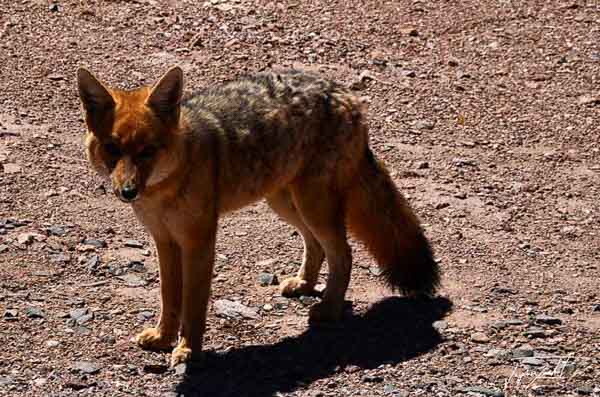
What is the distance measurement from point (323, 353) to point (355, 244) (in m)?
1.81

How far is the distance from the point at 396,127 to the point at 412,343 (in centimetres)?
380

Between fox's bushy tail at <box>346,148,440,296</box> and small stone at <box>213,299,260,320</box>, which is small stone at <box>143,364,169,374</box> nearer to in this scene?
small stone at <box>213,299,260,320</box>

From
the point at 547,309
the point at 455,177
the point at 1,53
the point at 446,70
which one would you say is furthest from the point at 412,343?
the point at 1,53

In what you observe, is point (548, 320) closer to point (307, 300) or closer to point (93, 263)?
point (307, 300)

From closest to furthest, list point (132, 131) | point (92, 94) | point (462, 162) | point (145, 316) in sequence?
1. point (132, 131)
2. point (92, 94)
3. point (145, 316)
4. point (462, 162)

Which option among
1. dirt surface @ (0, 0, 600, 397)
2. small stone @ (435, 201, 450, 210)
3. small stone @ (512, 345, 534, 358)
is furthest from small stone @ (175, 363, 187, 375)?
small stone @ (435, 201, 450, 210)

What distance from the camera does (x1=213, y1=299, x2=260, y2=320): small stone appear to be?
881 centimetres

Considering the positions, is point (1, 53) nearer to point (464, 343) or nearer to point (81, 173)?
point (81, 173)

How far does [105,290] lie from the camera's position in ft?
29.5

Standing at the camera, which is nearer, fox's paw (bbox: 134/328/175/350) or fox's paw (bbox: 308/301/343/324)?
fox's paw (bbox: 134/328/175/350)

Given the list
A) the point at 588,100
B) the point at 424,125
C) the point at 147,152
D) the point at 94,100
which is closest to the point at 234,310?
the point at 147,152

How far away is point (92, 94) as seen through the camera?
7.75 meters

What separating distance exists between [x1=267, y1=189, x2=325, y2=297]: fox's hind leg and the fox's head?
136 centimetres

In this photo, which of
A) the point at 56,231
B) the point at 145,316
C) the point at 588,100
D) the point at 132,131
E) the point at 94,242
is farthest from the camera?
the point at 588,100
